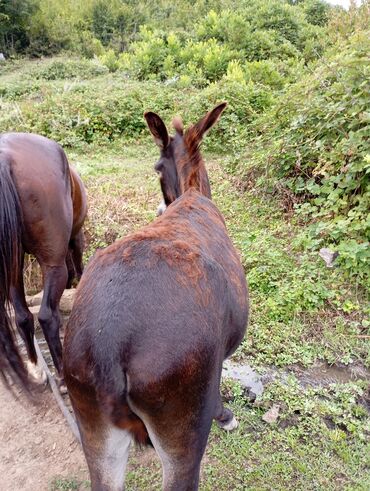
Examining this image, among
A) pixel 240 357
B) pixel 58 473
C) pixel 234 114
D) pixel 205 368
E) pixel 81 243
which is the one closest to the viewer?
pixel 205 368

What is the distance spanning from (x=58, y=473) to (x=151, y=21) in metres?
31.4

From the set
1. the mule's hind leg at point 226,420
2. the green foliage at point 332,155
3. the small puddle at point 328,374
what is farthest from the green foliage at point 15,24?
the mule's hind leg at point 226,420

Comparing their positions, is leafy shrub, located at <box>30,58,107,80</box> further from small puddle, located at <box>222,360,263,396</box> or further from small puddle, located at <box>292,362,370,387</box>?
small puddle, located at <box>292,362,370,387</box>

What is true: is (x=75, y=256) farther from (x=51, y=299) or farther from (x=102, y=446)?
(x=102, y=446)

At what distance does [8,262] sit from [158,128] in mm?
1417

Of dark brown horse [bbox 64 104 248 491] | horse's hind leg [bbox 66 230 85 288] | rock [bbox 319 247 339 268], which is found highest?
dark brown horse [bbox 64 104 248 491]

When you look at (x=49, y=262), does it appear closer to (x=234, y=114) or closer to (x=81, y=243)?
(x=81, y=243)

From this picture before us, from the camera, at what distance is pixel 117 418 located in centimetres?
156

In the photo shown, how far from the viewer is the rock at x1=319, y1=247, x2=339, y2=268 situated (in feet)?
13.9

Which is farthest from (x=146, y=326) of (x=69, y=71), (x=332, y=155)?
(x=69, y=71)

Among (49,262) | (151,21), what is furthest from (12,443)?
(151,21)

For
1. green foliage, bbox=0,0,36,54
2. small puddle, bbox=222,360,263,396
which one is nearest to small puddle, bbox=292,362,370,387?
small puddle, bbox=222,360,263,396

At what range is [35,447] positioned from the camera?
2.83 metres

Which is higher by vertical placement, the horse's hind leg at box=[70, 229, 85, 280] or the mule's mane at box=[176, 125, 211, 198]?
the mule's mane at box=[176, 125, 211, 198]
